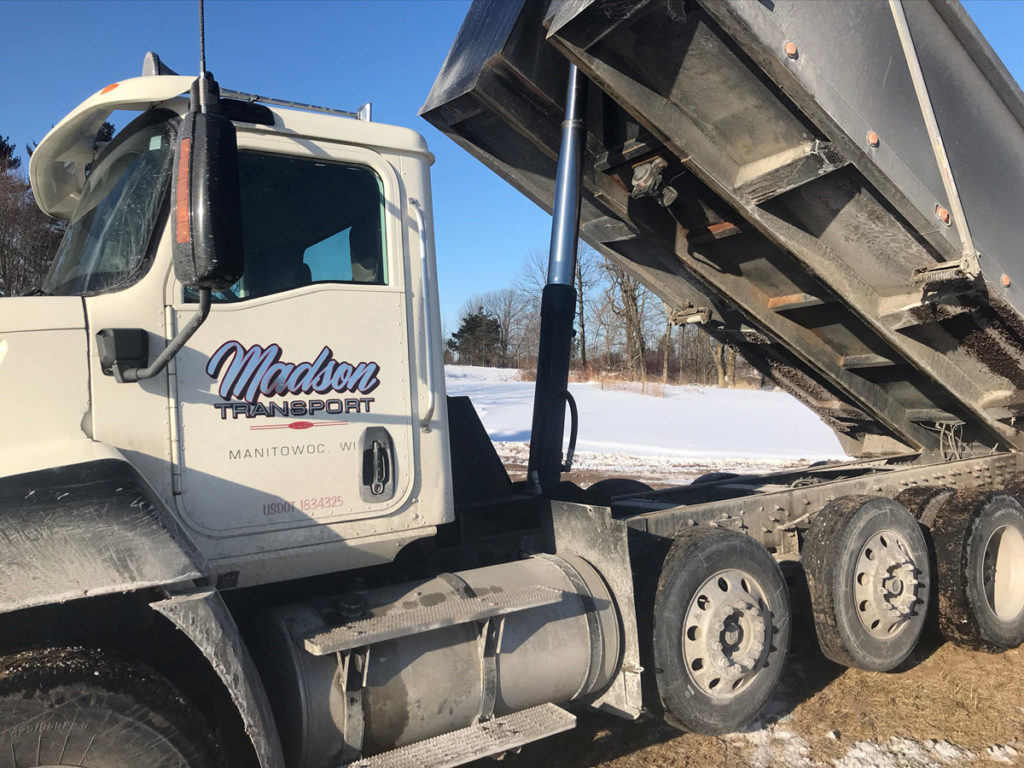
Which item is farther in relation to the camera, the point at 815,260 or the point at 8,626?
the point at 815,260

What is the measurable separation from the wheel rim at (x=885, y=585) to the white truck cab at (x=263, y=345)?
2527 mm

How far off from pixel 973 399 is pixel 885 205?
191 centimetres

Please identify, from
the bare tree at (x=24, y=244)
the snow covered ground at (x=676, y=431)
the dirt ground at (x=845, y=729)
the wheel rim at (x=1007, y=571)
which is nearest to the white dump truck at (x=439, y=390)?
the dirt ground at (x=845, y=729)

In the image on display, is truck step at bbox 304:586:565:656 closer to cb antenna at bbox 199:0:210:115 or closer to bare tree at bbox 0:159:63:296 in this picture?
cb antenna at bbox 199:0:210:115

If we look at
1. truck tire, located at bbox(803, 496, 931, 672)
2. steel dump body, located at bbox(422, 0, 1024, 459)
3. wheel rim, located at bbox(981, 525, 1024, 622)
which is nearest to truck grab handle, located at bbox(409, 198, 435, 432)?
steel dump body, located at bbox(422, 0, 1024, 459)

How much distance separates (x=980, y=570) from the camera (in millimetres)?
4711

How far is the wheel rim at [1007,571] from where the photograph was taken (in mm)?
4965

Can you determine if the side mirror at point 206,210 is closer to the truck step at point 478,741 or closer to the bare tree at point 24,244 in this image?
the truck step at point 478,741

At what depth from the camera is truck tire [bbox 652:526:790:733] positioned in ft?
11.4

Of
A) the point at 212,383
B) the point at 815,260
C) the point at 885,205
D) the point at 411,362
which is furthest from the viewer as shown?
the point at 815,260

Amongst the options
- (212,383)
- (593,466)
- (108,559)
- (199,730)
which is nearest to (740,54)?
(212,383)

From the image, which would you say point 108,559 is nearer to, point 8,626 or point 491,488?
point 8,626

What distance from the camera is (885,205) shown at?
3562 millimetres

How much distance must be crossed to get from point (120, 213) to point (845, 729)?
154 inches
